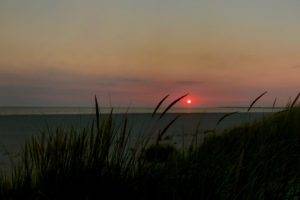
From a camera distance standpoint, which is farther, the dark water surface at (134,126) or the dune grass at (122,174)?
the dark water surface at (134,126)

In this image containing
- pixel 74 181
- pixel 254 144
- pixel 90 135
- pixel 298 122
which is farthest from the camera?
pixel 298 122

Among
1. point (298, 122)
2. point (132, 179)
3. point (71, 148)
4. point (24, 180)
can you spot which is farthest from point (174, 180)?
point (298, 122)

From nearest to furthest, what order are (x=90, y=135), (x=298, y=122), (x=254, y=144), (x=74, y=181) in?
(x=74, y=181), (x=90, y=135), (x=254, y=144), (x=298, y=122)

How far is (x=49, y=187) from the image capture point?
3.80 m

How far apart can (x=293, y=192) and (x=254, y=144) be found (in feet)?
2.84

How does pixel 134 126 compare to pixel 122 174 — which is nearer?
pixel 122 174

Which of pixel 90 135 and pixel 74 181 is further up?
pixel 90 135

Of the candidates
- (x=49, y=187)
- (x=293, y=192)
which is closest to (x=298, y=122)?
(x=293, y=192)

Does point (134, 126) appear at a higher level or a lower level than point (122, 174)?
higher

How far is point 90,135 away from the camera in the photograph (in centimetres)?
400

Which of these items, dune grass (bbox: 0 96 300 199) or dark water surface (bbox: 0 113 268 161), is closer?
dune grass (bbox: 0 96 300 199)

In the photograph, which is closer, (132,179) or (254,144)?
(132,179)

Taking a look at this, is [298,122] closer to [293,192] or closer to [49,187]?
[293,192]

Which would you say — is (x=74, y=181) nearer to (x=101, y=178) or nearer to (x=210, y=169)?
(x=101, y=178)
